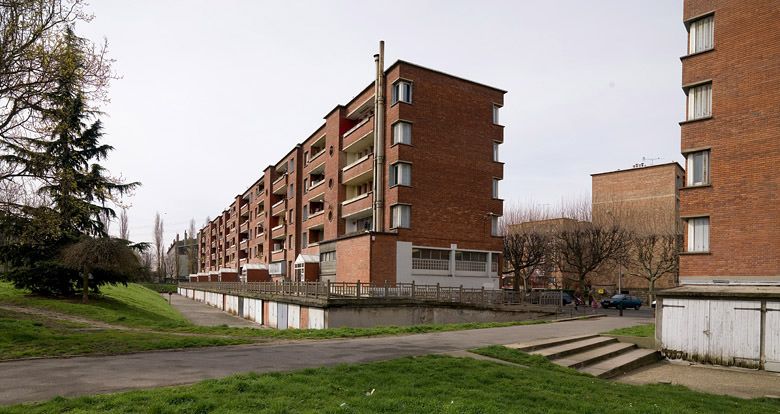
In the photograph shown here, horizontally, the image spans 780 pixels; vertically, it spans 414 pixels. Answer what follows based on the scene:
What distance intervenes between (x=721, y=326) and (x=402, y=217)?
2106 centimetres

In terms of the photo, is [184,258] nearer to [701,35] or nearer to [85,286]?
[85,286]

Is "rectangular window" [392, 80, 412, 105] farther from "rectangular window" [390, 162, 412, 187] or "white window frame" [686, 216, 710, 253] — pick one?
"white window frame" [686, 216, 710, 253]

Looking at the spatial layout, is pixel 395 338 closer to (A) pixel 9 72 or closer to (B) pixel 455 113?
(A) pixel 9 72

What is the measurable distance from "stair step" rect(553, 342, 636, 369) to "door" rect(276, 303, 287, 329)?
19741 mm

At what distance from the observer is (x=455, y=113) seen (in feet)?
127

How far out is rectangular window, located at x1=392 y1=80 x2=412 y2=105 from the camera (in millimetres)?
36312

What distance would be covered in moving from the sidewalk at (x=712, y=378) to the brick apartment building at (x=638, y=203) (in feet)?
133

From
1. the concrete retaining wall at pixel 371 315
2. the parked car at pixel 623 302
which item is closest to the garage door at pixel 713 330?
the concrete retaining wall at pixel 371 315

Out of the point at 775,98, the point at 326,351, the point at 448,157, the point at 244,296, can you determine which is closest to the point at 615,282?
the point at 448,157

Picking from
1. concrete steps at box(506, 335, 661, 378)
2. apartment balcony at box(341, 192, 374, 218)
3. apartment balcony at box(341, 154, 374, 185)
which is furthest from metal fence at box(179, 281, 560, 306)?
concrete steps at box(506, 335, 661, 378)

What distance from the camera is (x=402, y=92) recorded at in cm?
3631

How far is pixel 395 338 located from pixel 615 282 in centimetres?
5328

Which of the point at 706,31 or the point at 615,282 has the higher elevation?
the point at 706,31

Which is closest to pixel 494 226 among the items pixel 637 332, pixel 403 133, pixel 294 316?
pixel 403 133
